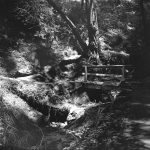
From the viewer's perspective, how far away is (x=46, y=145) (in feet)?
32.5

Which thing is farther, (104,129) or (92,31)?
(92,31)

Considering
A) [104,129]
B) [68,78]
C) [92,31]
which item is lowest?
[104,129]

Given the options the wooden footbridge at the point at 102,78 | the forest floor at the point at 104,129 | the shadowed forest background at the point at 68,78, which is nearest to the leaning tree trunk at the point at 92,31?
the shadowed forest background at the point at 68,78

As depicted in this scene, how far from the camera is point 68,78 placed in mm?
18438

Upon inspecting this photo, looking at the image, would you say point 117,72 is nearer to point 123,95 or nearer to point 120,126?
point 123,95

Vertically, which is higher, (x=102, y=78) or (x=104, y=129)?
(x=102, y=78)

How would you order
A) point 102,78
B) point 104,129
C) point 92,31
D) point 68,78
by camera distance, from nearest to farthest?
point 104,129
point 102,78
point 68,78
point 92,31

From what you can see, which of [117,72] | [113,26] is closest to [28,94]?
[117,72]

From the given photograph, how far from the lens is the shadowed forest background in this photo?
32.9 ft

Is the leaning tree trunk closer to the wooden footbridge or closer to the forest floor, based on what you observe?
the wooden footbridge

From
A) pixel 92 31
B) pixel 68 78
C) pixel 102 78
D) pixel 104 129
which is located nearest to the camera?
pixel 104 129

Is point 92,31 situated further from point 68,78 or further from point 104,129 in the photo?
A: point 104,129

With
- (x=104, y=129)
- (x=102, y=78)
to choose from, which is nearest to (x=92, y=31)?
(x=102, y=78)

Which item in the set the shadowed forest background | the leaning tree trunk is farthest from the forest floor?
the leaning tree trunk
